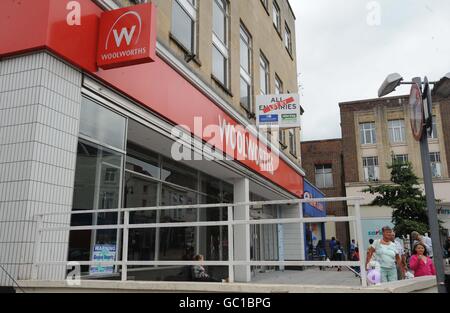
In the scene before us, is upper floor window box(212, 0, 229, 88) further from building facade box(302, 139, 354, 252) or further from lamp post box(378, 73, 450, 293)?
building facade box(302, 139, 354, 252)

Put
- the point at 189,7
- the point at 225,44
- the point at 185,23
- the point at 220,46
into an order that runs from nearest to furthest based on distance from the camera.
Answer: the point at 185,23 < the point at 189,7 < the point at 220,46 < the point at 225,44

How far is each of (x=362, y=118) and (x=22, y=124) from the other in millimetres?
33907

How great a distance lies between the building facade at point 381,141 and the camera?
115 feet

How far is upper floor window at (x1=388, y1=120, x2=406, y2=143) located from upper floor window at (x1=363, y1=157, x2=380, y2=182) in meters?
2.16

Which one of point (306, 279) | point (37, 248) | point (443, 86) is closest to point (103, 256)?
point (37, 248)

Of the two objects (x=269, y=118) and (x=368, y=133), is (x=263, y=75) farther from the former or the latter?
(x=368, y=133)

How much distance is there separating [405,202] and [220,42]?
47.6 ft

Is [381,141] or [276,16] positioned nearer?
[276,16]

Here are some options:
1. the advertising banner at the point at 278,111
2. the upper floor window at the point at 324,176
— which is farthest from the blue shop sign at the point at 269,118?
the upper floor window at the point at 324,176

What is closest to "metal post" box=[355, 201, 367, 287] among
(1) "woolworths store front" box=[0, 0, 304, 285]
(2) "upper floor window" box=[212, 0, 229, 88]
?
(1) "woolworths store front" box=[0, 0, 304, 285]

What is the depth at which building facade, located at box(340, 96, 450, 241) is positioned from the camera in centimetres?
3497

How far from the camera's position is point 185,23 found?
11.5 meters

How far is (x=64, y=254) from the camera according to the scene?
6.43m
